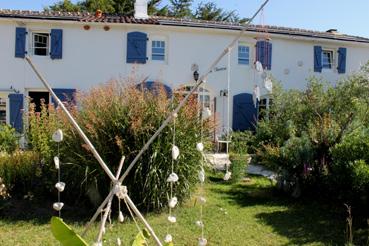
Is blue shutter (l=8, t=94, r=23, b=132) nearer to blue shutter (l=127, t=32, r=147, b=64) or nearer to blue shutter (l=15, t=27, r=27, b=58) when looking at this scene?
blue shutter (l=15, t=27, r=27, b=58)

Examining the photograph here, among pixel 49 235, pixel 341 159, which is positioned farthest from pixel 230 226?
pixel 49 235

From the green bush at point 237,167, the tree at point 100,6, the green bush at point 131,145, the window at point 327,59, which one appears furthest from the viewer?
the tree at point 100,6

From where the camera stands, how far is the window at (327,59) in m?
19.7

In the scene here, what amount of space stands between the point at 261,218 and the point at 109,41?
38.6ft

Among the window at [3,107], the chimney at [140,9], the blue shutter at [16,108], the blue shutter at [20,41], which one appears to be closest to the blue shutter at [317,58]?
the chimney at [140,9]

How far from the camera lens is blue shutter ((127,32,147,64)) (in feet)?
55.3

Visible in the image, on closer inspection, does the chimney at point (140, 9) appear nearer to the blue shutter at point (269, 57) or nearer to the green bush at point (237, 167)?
the blue shutter at point (269, 57)

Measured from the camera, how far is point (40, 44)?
1700 cm

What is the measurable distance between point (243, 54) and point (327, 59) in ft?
14.2

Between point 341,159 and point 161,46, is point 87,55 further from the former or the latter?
point 341,159

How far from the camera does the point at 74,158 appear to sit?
687cm

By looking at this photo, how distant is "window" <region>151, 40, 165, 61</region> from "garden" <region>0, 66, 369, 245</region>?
9.79m

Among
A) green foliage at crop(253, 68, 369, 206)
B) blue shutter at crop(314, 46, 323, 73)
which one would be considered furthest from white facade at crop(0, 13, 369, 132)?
green foliage at crop(253, 68, 369, 206)

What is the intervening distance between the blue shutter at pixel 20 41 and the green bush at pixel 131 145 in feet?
34.0
